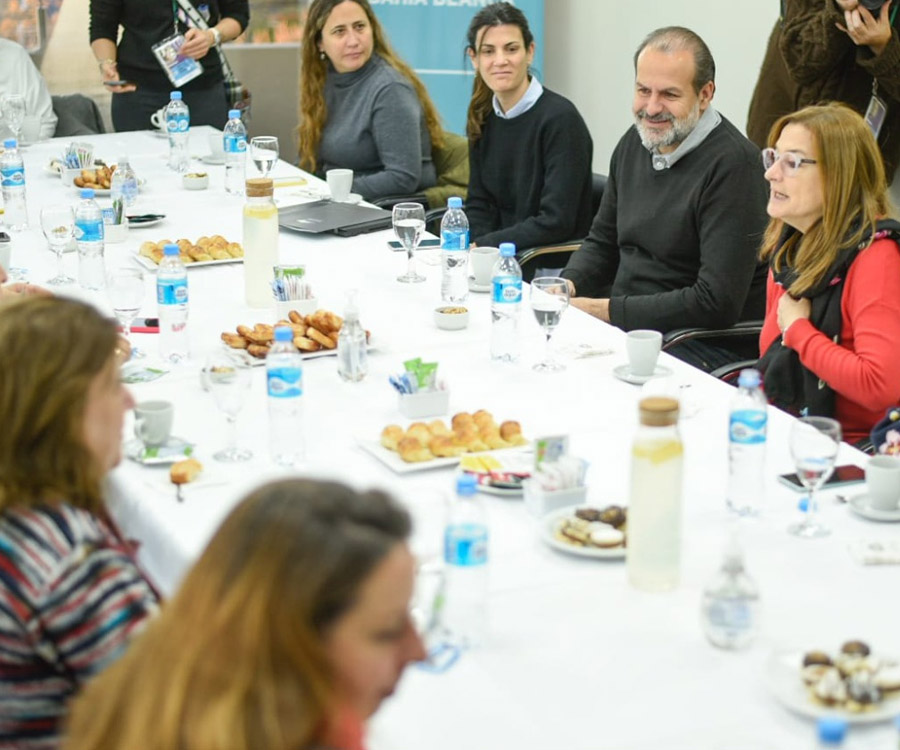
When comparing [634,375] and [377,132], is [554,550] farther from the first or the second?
[377,132]

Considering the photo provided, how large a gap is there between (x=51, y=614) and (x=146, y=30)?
464 centimetres

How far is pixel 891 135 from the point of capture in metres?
4.07

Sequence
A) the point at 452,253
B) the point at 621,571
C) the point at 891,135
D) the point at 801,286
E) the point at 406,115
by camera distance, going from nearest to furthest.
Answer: the point at 621,571 < the point at 801,286 < the point at 452,253 < the point at 891,135 < the point at 406,115

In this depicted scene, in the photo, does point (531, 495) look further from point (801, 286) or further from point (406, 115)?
point (406, 115)

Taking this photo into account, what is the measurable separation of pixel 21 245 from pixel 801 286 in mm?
2091

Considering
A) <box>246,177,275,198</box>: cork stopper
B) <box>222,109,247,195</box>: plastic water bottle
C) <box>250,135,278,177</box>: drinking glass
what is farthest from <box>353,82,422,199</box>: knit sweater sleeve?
<box>246,177,275,198</box>: cork stopper

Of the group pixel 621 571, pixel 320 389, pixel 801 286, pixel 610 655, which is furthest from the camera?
pixel 801 286

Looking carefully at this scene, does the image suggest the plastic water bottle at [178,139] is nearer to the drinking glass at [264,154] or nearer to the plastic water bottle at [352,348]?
the drinking glass at [264,154]

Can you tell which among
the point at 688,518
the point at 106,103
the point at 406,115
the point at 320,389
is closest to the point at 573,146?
the point at 406,115

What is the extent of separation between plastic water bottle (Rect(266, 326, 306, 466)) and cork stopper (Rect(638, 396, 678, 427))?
25.5 inches

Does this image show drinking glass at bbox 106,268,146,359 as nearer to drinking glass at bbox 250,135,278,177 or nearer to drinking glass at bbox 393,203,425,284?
drinking glass at bbox 393,203,425,284

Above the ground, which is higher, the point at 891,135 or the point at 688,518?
the point at 891,135

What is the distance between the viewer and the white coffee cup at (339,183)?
4109 millimetres

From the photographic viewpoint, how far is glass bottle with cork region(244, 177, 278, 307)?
3.04m
